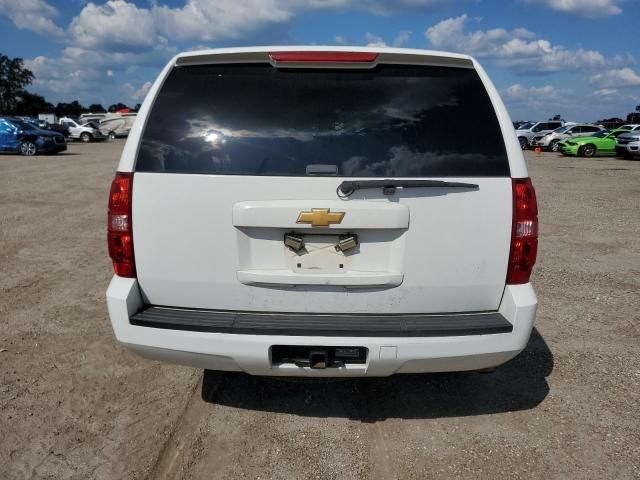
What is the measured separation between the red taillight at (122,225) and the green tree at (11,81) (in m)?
107

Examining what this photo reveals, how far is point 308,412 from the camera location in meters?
3.13

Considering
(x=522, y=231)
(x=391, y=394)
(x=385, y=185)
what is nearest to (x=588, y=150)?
(x=391, y=394)

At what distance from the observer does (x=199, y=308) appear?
8.41ft

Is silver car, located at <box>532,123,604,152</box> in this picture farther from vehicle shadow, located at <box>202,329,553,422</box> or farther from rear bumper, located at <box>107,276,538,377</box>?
rear bumper, located at <box>107,276,538,377</box>

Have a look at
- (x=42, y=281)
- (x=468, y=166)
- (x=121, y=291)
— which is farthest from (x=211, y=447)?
(x=42, y=281)

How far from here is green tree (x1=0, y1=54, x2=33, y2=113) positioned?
91.9 metres

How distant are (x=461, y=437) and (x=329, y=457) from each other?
81 centimetres

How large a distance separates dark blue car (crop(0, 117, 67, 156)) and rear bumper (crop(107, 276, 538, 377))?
24.6 m

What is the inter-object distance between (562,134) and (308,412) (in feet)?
113

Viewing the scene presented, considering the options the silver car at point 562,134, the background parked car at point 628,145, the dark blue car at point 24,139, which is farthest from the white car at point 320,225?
the silver car at point 562,134

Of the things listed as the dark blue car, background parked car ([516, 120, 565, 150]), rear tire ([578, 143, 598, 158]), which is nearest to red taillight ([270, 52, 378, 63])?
the dark blue car

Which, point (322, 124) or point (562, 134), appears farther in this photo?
point (562, 134)

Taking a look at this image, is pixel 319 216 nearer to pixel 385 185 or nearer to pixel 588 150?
pixel 385 185

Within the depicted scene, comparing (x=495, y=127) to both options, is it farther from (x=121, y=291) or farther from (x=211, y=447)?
→ (x=211, y=447)
